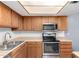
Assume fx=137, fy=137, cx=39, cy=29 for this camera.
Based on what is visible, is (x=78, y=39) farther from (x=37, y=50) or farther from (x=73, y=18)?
(x=37, y=50)

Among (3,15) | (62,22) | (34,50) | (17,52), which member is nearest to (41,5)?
(3,15)

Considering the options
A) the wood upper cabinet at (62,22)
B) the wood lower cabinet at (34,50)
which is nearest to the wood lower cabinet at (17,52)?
the wood lower cabinet at (34,50)

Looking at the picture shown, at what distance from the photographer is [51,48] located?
5.00m

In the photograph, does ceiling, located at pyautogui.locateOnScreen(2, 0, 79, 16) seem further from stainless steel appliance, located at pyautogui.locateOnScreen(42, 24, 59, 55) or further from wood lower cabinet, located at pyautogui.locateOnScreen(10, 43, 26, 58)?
stainless steel appliance, located at pyautogui.locateOnScreen(42, 24, 59, 55)

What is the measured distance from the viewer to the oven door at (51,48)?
4.94 meters

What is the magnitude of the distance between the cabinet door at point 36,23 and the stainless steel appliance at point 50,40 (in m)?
0.22

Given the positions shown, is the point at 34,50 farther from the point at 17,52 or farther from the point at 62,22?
the point at 17,52

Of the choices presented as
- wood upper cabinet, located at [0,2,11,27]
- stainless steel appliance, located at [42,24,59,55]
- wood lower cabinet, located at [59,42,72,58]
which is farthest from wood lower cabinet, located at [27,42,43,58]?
wood upper cabinet, located at [0,2,11,27]

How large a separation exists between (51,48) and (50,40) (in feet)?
1.38

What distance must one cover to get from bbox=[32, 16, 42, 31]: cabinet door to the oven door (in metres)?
0.79

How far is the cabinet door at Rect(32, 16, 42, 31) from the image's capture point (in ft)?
17.9

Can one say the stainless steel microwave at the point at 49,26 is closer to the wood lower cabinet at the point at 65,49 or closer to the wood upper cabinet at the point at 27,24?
the wood upper cabinet at the point at 27,24

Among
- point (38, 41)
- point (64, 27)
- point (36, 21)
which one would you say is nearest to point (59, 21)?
point (64, 27)

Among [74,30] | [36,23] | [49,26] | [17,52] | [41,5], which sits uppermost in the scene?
[41,5]
